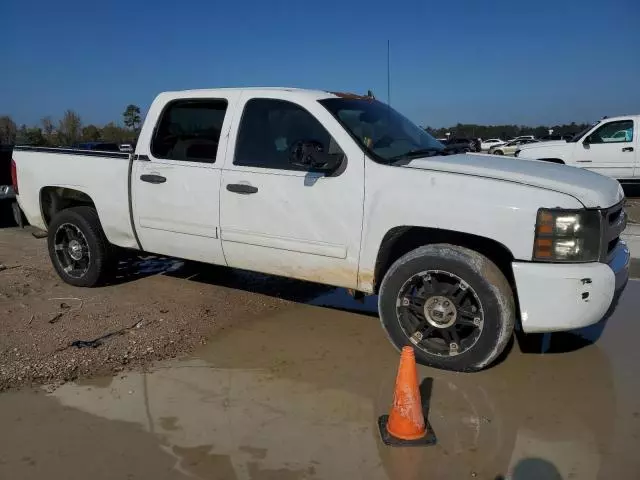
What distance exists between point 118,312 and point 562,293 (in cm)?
377

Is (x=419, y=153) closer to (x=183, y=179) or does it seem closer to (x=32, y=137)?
(x=183, y=179)

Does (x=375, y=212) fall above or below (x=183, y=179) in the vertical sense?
below

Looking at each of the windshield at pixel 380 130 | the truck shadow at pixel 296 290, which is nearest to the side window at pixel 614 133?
the truck shadow at pixel 296 290

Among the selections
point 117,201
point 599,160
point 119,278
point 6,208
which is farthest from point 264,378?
point 599,160

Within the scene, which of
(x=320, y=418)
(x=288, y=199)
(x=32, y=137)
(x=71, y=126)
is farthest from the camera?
(x=71, y=126)

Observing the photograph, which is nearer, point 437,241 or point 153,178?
point 437,241

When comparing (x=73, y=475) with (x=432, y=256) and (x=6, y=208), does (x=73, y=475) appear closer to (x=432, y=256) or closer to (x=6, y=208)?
(x=432, y=256)

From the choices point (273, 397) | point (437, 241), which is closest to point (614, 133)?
point (437, 241)

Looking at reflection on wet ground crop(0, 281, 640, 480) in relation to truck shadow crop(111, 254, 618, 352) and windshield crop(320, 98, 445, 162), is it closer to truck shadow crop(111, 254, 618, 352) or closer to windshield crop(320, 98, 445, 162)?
truck shadow crop(111, 254, 618, 352)

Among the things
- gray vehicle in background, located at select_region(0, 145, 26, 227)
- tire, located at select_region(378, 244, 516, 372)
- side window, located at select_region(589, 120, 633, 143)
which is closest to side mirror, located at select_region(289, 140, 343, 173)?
tire, located at select_region(378, 244, 516, 372)

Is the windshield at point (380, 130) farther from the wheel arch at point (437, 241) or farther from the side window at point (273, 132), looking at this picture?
the wheel arch at point (437, 241)

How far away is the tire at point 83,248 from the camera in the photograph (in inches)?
231

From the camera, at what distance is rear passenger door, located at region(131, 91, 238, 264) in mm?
4902

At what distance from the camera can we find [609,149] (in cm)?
1337
